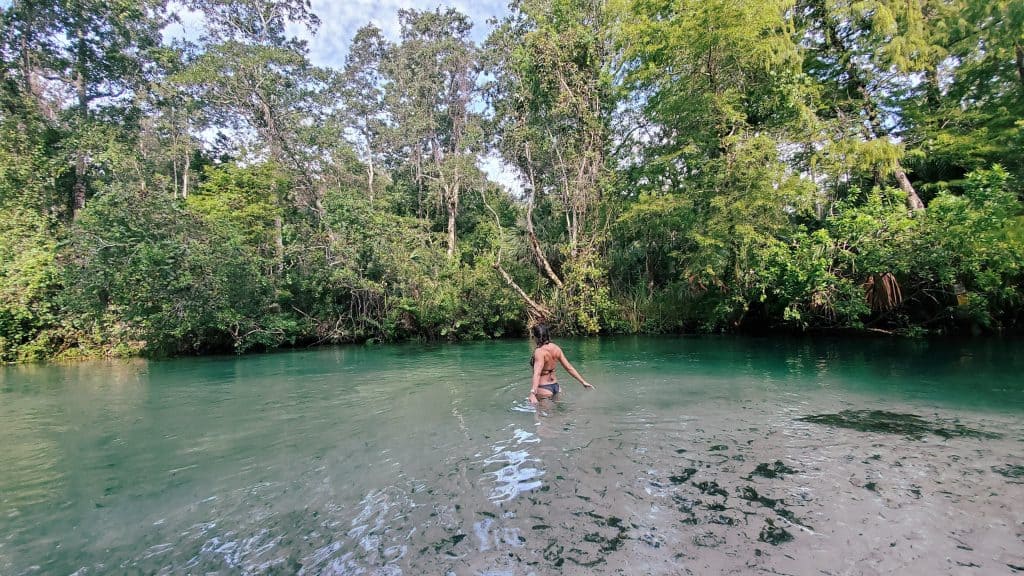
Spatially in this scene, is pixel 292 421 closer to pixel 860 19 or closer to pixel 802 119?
pixel 802 119

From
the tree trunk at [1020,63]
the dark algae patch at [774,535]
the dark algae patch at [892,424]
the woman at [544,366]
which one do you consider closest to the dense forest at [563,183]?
the tree trunk at [1020,63]

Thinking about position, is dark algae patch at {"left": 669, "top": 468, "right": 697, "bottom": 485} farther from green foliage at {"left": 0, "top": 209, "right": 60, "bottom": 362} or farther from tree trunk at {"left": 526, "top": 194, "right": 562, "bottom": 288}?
green foliage at {"left": 0, "top": 209, "right": 60, "bottom": 362}

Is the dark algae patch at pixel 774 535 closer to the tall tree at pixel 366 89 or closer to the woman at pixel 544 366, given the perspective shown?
the woman at pixel 544 366

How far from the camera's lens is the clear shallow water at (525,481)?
3219 mm

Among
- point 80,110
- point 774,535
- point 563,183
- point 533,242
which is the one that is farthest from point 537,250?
point 80,110

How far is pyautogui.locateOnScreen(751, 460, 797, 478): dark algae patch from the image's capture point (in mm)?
4402

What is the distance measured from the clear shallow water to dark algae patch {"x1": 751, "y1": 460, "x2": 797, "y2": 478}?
0.20 feet

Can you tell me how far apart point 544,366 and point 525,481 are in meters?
3.34

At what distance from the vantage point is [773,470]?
452cm

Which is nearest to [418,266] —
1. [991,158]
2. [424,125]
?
[424,125]

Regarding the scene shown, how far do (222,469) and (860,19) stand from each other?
73.3 feet

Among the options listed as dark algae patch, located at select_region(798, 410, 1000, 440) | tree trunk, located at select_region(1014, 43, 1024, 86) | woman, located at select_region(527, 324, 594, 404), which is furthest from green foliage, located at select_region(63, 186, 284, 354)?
tree trunk, located at select_region(1014, 43, 1024, 86)

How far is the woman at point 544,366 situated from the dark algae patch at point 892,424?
3505 millimetres

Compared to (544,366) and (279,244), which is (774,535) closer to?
(544,366)
